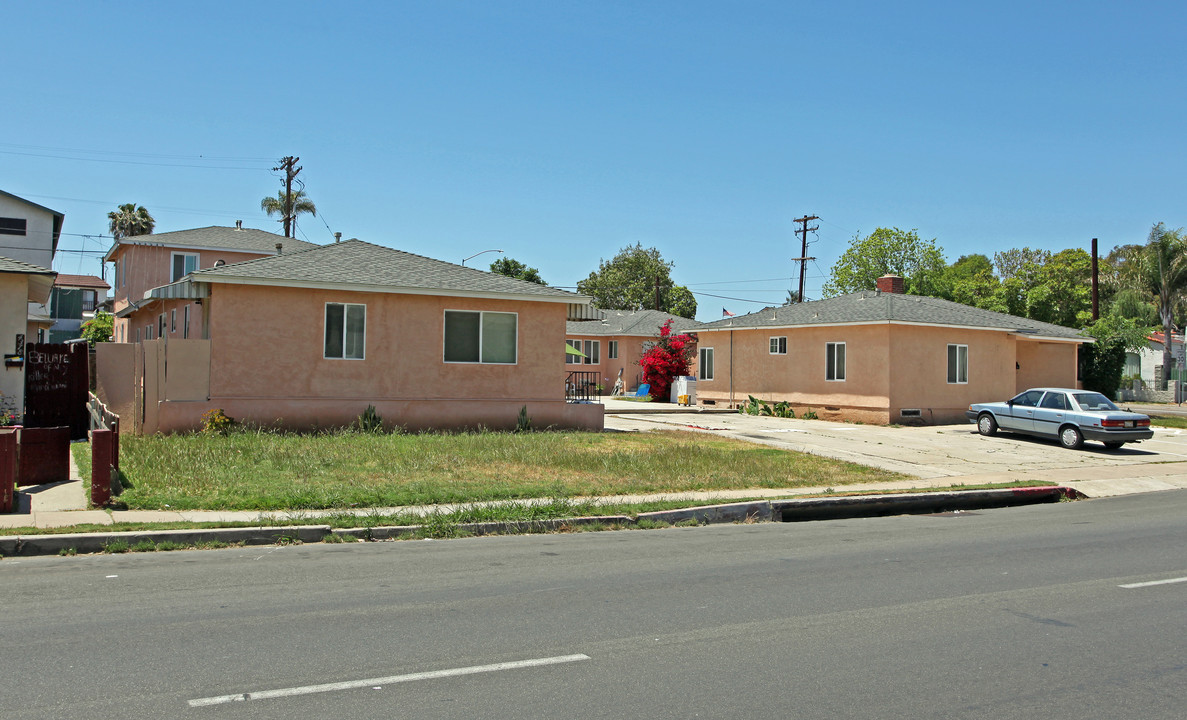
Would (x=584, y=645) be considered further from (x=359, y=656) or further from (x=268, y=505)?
(x=268, y=505)

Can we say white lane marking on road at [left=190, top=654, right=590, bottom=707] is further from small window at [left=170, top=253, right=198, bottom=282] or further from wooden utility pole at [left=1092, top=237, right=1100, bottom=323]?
wooden utility pole at [left=1092, top=237, right=1100, bottom=323]

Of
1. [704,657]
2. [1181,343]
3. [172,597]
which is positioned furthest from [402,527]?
[1181,343]

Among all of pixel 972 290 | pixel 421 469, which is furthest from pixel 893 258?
pixel 421 469

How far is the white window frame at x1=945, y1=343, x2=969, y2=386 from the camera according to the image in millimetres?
29797

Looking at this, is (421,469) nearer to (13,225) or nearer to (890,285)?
(890,285)

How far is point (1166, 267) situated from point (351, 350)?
4682cm

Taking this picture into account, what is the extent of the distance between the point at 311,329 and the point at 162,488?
9.07 meters

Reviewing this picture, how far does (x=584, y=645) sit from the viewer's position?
6254 millimetres

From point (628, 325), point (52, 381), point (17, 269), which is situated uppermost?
point (628, 325)

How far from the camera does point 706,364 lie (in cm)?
3597

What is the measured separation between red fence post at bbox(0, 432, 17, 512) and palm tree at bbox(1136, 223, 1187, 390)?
5466 cm

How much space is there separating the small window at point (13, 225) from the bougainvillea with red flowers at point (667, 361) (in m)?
31.2

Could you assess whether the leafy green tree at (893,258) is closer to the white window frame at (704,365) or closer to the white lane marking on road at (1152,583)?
the white window frame at (704,365)

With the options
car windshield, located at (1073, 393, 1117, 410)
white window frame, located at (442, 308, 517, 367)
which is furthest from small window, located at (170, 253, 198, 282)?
car windshield, located at (1073, 393, 1117, 410)
